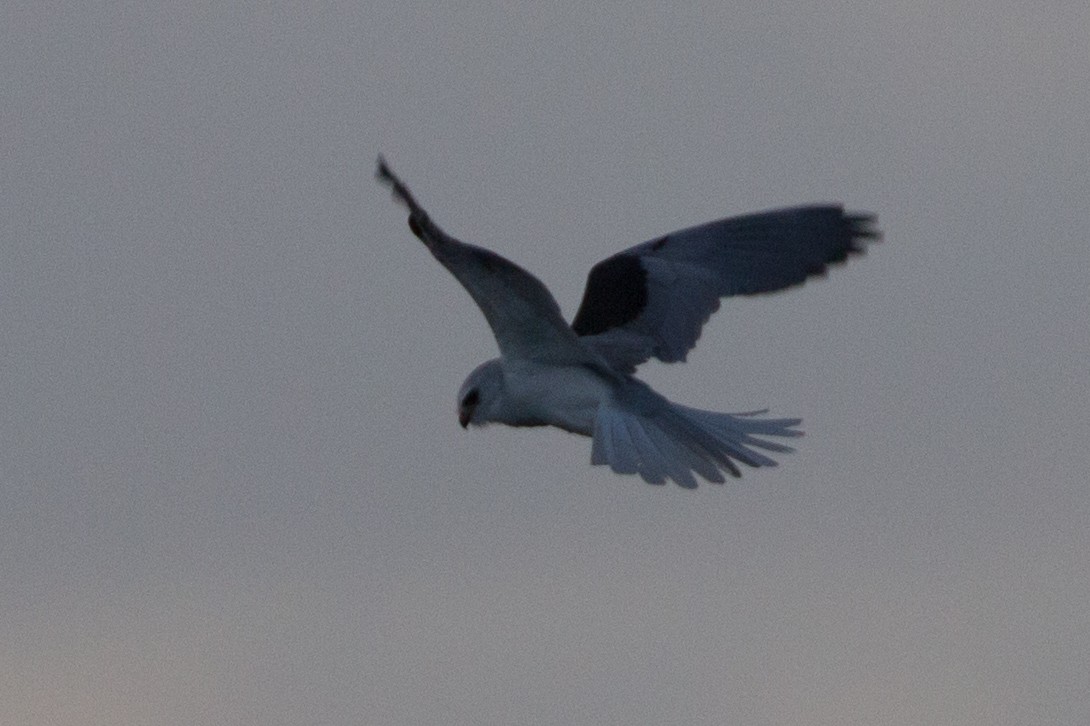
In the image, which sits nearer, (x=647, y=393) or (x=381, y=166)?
(x=381, y=166)

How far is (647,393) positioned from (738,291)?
154 cm

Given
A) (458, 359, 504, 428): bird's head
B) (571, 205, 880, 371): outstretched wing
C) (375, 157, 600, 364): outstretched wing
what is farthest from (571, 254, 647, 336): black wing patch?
(375, 157, 600, 364): outstretched wing

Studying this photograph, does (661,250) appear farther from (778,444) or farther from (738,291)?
(778,444)

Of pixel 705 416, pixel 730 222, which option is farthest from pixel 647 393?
pixel 730 222

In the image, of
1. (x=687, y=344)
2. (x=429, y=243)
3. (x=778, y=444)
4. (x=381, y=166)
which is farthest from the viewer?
(x=687, y=344)

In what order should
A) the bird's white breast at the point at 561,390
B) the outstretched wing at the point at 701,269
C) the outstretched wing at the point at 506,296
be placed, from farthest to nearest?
the outstretched wing at the point at 701,269
the bird's white breast at the point at 561,390
the outstretched wing at the point at 506,296

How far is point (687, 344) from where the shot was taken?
37.1ft

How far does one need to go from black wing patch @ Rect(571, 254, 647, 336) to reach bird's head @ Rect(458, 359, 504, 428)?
87cm

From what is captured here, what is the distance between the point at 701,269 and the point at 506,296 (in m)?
2.07

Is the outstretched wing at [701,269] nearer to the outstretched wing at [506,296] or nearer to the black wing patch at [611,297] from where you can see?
the black wing patch at [611,297]

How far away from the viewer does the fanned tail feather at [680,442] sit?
9719mm

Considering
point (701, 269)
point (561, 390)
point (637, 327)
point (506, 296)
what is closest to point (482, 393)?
point (561, 390)

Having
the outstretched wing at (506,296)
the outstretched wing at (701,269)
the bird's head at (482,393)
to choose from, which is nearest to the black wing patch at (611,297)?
the outstretched wing at (701,269)

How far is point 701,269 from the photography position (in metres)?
11.8
